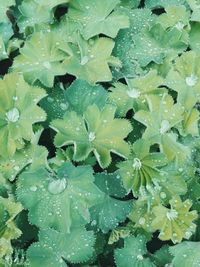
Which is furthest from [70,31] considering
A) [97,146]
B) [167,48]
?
[97,146]

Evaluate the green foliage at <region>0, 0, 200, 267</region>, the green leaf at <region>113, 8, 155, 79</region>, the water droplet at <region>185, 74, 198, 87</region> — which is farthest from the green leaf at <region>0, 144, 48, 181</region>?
the water droplet at <region>185, 74, 198, 87</region>

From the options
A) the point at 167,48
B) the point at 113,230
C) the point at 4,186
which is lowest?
the point at 113,230

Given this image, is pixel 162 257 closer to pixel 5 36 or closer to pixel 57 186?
pixel 57 186

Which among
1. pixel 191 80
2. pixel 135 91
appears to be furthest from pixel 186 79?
pixel 135 91

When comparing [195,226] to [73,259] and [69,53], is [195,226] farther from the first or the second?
[69,53]

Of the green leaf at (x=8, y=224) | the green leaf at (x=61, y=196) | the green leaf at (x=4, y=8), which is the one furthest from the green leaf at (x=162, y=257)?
the green leaf at (x=4, y=8)

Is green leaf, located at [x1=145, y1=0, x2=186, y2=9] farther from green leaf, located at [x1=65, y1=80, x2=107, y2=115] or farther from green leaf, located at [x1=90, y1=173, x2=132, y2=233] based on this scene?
green leaf, located at [x1=90, y1=173, x2=132, y2=233]

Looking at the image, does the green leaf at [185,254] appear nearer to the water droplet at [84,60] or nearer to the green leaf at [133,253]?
the green leaf at [133,253]
